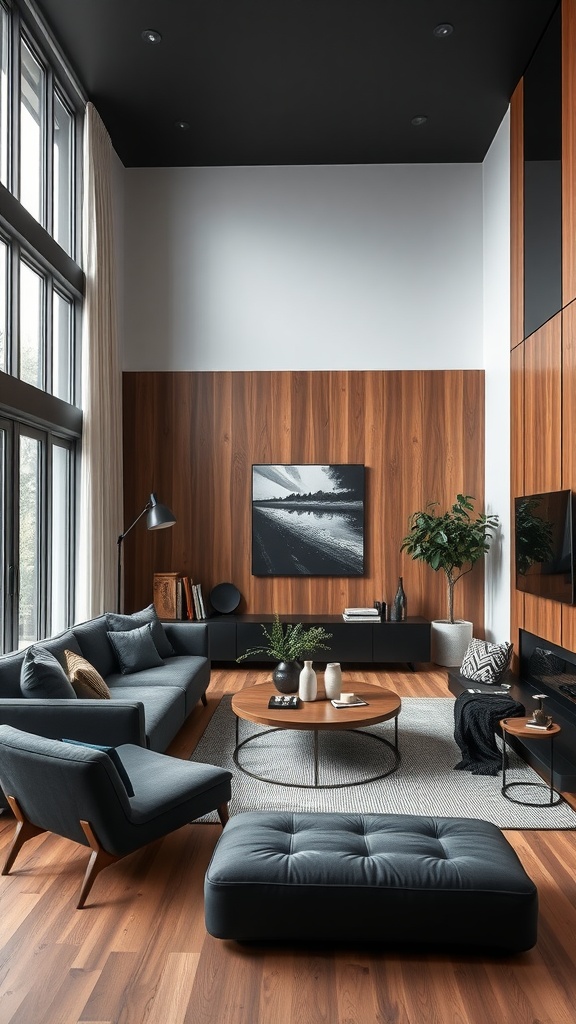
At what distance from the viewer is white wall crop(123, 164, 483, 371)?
6.98 metres

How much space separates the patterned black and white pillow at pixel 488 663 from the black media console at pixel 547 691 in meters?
0.06

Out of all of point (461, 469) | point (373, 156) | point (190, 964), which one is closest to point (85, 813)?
point (190, 964)

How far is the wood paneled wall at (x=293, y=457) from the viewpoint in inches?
273

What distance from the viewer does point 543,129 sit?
5086mm

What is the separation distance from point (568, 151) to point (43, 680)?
175 inches

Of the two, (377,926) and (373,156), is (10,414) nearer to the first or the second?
(377,926)

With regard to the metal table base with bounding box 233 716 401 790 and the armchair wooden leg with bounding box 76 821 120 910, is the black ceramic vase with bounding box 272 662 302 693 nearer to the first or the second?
the metal table base with bounding box 233 716 401 790

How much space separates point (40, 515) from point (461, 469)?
154 inches

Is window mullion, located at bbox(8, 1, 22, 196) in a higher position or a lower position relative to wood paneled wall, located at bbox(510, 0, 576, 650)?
higher

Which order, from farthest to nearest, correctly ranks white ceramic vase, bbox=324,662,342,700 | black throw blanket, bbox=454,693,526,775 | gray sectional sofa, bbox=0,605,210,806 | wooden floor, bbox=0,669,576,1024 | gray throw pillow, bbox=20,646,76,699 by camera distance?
1. white ceramic vase, bbox=324,662,342,700
2. black throw blanket, bbox=454,693,526,775
3. gray throw pillow, bbox=20,646,76,699
4. gray sectional sofa, bbox=0,605,210,806
5. wooden floor, bbox=0,669,576,1024

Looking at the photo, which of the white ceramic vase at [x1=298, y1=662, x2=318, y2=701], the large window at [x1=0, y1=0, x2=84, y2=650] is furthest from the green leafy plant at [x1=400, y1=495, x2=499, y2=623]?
the large window at [x1=0, y1=0, x2=84, y2=650]

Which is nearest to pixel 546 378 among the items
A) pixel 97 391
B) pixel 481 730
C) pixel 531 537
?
pixel 531 537

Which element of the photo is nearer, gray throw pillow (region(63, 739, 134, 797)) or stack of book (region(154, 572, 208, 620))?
gray throw pillow (region(63, 739, 134, 797))

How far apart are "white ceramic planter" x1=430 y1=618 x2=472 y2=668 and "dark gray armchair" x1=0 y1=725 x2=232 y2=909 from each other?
402cm
